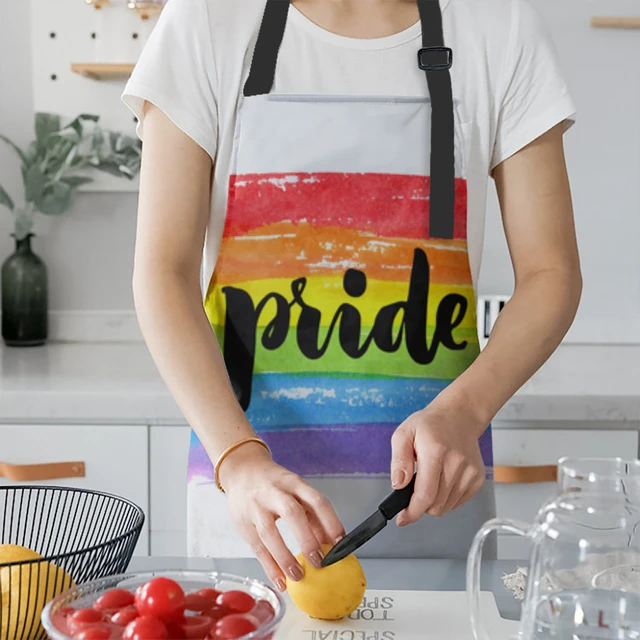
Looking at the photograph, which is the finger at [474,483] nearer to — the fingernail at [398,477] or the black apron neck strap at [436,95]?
the fingernail at [398,477]

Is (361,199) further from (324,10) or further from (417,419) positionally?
(417,419)

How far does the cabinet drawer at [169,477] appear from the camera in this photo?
1.61 m

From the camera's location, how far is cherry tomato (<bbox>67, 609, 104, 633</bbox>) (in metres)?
0.52

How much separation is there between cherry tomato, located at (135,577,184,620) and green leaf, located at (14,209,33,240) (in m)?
1.65

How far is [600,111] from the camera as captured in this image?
2.11 meters

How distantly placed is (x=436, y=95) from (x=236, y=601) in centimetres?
69

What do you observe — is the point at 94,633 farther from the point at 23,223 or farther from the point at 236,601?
the point at 23,223

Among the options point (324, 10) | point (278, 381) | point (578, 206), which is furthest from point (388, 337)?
point (578, 206)

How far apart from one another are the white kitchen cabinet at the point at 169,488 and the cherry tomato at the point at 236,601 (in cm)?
106

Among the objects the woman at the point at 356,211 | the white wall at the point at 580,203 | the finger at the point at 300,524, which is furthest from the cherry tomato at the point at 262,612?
the white wall at the point at 580,203

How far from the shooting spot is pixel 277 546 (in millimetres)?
731

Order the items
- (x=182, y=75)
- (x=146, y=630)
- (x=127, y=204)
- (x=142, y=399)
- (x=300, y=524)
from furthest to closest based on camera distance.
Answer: (x=127, y=204)
(x=142, y=399)
(x=182, y=75)
(x=300, y=524)
(x=146, y=630)

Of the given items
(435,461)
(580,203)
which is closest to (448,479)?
(435,461)

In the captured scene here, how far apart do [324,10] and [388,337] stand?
0.39 meters
